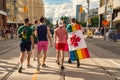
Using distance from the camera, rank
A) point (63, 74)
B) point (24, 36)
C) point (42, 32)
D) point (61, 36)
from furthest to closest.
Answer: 1. point (61, 36)
2. point (42, 32)
3. point (24, 36)
4. point (63, 74)

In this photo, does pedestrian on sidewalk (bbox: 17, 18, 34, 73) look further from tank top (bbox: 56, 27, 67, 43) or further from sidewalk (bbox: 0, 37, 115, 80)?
tank top (bbox: 56, 27, 67, 43)

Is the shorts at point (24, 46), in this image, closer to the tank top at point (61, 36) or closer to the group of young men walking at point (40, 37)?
the group of young men walking at point (40, 37)

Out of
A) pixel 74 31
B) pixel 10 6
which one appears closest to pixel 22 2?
pixel 10 6

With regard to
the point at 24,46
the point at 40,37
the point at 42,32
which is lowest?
the point at 24,46

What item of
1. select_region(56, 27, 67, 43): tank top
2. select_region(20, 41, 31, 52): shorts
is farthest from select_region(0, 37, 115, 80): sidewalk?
select_region(56, 27, 67, 43): tank top

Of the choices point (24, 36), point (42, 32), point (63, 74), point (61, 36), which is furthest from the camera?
point (61, 36)

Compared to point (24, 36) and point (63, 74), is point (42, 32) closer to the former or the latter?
point (24, 36)

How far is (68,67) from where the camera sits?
1428 cm

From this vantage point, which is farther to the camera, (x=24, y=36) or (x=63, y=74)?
(x=24, y=36)

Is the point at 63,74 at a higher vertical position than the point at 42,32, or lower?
lower

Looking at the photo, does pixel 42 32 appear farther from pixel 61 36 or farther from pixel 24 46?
pixel 24 46

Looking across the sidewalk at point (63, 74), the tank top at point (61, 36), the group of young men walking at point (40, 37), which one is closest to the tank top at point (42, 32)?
the group of young men walking at point (40, 37)

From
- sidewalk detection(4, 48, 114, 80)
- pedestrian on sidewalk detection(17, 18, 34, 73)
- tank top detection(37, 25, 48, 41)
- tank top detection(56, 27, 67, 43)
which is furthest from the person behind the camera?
tank top detection(56, 27, 67, 43)

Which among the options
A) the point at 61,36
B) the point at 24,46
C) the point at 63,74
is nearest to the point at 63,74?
the point at 63,74
